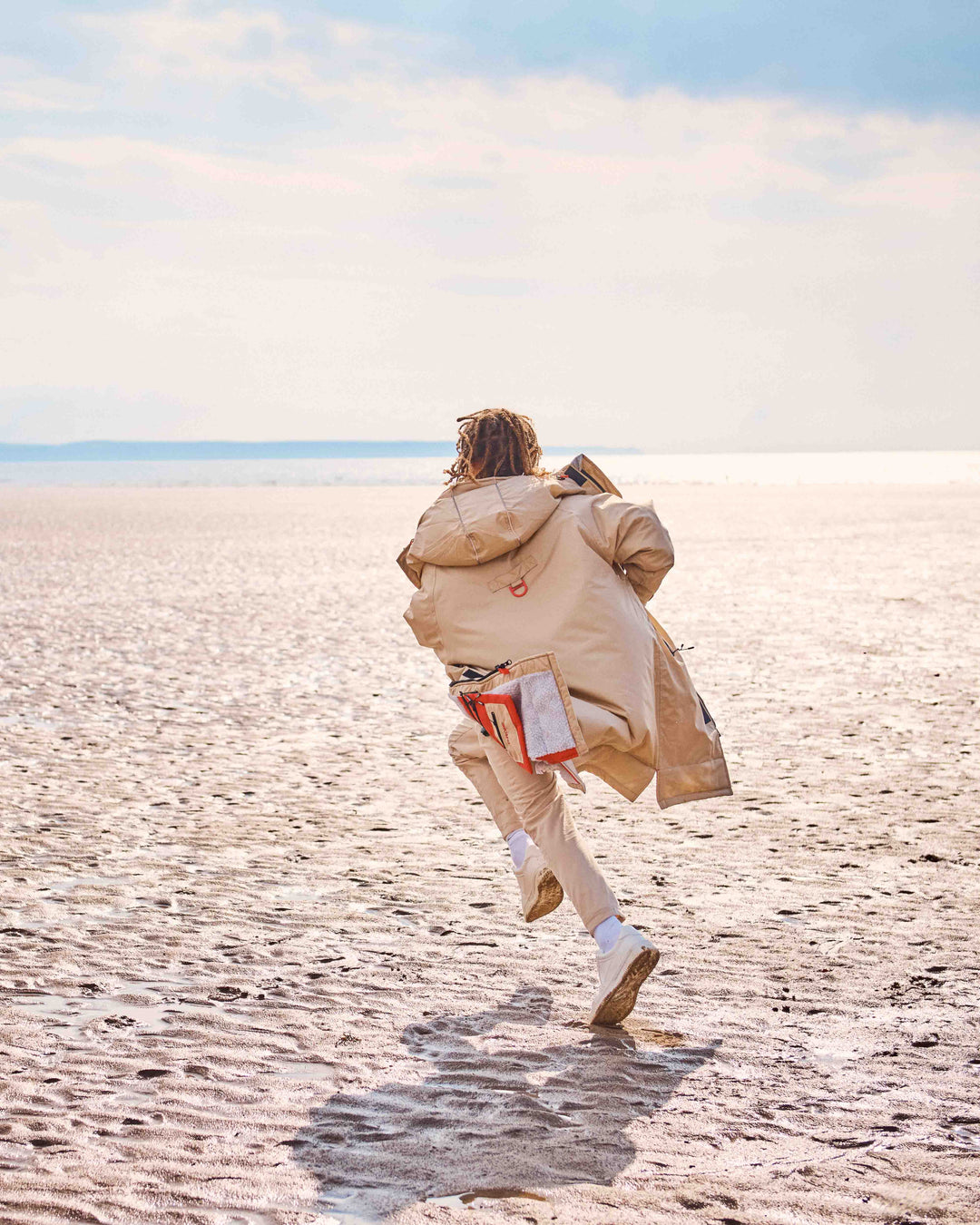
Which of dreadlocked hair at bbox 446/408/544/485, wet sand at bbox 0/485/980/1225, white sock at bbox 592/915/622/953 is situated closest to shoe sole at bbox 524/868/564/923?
wet sand at bbox 0/485/980/1225

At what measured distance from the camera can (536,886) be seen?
4832 millimetres

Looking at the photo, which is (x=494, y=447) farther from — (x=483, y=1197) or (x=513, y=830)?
(x=483, y=1197)

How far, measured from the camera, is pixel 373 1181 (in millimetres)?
3365

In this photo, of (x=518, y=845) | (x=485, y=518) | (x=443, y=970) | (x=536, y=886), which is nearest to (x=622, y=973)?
(x=536, y=886)

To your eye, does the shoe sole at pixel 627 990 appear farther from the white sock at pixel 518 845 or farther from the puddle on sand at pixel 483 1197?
the puddle on sand at pixel 483 1197

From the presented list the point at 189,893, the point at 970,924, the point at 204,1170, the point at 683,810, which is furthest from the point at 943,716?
the point at 204,1170

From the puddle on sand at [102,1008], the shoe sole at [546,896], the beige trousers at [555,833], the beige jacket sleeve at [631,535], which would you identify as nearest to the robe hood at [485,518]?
the beige jacket sleeve at [631,535]

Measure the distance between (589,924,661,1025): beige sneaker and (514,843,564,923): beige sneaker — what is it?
1.71 ft

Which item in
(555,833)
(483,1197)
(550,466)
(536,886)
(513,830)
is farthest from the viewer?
(550,466)

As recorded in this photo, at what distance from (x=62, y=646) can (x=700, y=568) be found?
11.4m

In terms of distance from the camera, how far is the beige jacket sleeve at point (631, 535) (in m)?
4.41

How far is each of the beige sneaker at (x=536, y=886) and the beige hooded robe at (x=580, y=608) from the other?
0.45 meters

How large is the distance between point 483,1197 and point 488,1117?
448mm

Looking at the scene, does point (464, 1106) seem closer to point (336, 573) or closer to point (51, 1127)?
point (51, 1127)
